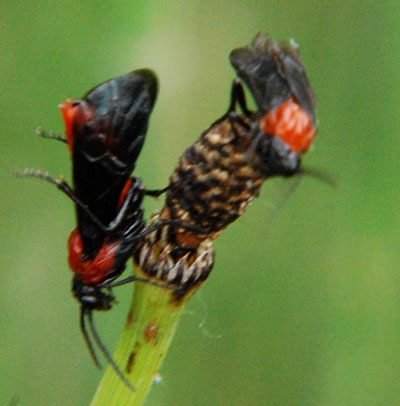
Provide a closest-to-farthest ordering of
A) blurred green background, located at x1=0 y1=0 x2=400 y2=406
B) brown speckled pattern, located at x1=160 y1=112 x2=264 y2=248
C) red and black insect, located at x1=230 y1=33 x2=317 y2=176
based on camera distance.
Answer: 1. brown speckled pattern, located at x1=160 y1=112 x2=264 y2=248
2. red and black insect, located at x1=230 y1=33 x2=317 y2=176
3. blurred green background, located at x1=0 y1=0 x2=400 y2=406

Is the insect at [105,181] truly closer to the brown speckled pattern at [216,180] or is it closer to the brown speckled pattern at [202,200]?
the brown speckled pattern at [202,200]

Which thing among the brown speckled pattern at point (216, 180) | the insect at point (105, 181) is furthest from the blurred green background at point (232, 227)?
the brown speckled pattern at point (216, 180)

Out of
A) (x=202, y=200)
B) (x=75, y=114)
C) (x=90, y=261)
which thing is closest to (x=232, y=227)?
(x=90, y=261)

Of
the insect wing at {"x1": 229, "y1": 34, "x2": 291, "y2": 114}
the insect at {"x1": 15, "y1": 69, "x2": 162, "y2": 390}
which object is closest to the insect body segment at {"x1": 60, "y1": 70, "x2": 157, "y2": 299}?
the insect at {"x1": 15, "y1": 69, "x2": 162, "y2": 390}

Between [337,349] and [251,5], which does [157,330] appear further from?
[251,5]

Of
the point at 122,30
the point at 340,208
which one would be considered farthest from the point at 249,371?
the point at 122,30

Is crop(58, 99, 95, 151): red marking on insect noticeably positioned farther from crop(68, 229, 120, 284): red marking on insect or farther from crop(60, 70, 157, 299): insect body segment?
crop(68, 229, 120, 284): red marking on insect
